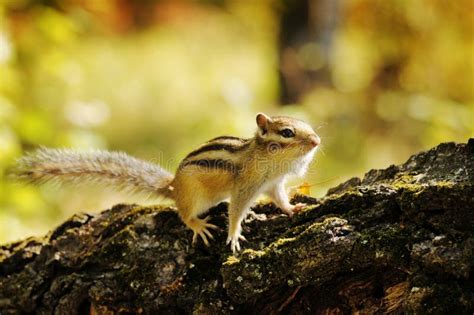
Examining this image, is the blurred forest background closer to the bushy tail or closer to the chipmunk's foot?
the bushy tail

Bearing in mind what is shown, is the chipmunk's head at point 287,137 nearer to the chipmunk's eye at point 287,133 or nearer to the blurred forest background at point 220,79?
the chipmunk's eye at point 287,133

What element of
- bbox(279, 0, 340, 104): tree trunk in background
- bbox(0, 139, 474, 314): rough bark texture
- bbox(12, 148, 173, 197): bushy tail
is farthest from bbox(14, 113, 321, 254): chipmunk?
bbox(279, 0, 340, 104): tree trunk in background

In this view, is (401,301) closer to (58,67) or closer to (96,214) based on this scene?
(96,214)

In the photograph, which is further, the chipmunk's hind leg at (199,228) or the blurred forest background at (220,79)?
the blurred forest background at (220,79)

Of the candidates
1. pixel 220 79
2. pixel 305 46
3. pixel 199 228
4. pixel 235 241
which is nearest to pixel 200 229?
pixel 199 228

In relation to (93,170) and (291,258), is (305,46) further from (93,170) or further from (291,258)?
(291,258)

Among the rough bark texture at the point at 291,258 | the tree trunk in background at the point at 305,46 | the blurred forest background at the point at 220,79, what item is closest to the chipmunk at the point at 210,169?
the rough bark texture at the point at 291,258

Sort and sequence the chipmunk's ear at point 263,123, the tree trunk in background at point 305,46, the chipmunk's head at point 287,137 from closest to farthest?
the chipmunk's head at point 287,137, the chipmunk's ear at point 263,123, the tree trunk in background at point 305,46
